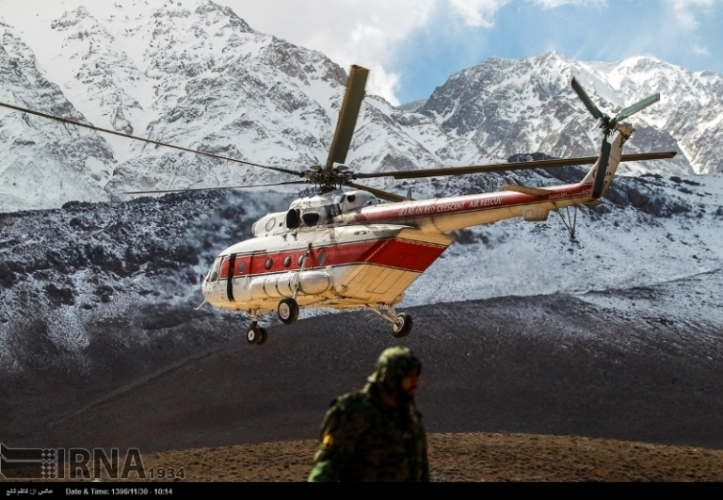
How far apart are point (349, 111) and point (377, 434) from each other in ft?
67.5

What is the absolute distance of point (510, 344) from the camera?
11538 centimetres

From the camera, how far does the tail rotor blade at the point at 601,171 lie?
25.7 meters

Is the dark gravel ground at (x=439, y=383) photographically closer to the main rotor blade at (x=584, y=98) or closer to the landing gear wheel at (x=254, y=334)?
the landing gear wheel at (x=254, y=334)

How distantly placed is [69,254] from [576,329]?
7577 centimetres

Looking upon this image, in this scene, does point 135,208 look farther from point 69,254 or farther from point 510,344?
point 510,344

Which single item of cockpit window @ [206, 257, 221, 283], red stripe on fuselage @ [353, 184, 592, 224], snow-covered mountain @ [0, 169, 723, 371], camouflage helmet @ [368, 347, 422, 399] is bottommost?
camouflage helmet @ [368, 347, 422, 399]

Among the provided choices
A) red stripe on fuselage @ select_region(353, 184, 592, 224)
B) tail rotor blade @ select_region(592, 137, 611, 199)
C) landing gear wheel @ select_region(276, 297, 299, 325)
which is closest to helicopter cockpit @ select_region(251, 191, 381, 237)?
red stripe on fuselage @ select_region(353, 184, 592, 224)

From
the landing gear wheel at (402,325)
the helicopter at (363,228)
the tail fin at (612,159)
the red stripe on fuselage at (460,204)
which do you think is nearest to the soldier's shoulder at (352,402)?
the helicopter at (363,228)

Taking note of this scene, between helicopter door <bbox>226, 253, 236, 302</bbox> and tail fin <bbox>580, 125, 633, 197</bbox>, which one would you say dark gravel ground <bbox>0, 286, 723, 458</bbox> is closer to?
helicopter door <bbox>226, 253, 236, 302</bbox>

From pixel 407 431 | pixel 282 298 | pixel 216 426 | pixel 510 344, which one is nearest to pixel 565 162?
pixel 282 298

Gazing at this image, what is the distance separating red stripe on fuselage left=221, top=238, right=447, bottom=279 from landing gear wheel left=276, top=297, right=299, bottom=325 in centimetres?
111

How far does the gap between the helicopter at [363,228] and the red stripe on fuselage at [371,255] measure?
3cm

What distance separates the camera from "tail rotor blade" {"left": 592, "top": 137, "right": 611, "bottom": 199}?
25.7 metres

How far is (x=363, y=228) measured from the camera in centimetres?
2897
